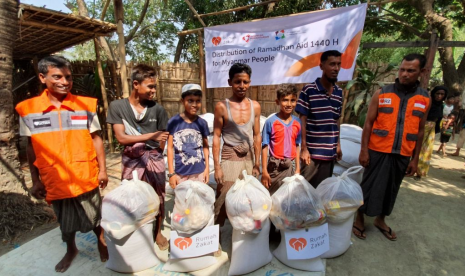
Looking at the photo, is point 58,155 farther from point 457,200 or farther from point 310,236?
point 457,200

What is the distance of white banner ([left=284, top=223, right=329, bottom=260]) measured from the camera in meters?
1.73

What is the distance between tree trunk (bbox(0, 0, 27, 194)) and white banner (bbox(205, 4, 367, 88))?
3.04 meters

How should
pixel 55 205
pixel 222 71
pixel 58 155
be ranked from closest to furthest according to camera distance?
pixel 58 155 → pixel 55 205 → pixel 222 71

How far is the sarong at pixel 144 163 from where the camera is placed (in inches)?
77.4

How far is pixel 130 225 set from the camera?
1.68 m

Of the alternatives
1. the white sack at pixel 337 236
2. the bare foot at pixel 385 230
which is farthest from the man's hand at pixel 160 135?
the bare foot at pixel 385 230

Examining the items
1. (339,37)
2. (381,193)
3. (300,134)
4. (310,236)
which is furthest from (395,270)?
(339,37)

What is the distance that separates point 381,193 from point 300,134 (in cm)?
100

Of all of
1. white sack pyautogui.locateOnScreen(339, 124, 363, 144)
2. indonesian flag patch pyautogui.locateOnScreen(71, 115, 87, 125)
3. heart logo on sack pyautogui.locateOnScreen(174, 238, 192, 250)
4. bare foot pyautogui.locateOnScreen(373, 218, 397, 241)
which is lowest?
bare foot pyautogui.locateOnScreen(373, 218, 397, 241)

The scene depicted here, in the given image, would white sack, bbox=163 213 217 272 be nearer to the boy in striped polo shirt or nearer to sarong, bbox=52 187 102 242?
sarong, bbox=52 187 102 242

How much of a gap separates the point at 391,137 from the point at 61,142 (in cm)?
271

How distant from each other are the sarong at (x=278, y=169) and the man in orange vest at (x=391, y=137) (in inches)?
31.5

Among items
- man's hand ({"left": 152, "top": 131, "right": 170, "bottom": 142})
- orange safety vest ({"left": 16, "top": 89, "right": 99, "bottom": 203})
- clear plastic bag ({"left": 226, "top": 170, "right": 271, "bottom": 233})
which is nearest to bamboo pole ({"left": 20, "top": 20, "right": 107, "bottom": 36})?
orange safety vest ({"left": 16, "top": 89, "right": 99, "bottom": 203})

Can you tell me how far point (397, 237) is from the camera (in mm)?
2330
